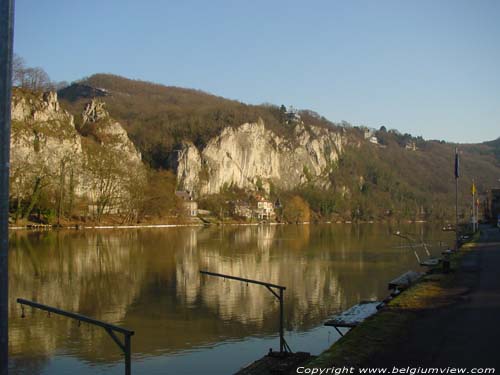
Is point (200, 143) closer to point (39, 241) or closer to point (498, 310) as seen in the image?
point (39, 241)

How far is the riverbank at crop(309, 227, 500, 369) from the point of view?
8.10 m

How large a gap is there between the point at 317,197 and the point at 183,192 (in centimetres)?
5272

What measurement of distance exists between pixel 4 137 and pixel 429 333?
8246mm

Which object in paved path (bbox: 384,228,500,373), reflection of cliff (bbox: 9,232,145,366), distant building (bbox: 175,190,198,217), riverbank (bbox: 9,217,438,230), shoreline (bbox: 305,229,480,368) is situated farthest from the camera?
distant building (bbox: 175,190,198,217)

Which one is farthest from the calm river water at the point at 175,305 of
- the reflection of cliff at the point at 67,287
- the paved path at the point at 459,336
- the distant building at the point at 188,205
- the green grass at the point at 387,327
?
the distant building at the point at 188,205

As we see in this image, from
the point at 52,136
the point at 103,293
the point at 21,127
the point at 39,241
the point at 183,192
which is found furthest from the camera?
the point at 183,192

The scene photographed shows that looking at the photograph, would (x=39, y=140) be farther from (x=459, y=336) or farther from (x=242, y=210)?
(x=459, y=336)

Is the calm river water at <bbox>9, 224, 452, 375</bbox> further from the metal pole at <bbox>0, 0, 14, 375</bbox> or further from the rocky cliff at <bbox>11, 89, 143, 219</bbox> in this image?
the rocky cliff at <bbox>11, 89, 143, 219</bbox>

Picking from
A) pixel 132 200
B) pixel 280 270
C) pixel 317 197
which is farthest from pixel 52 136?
pixel 317 197

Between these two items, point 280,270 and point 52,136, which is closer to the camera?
point 280,270

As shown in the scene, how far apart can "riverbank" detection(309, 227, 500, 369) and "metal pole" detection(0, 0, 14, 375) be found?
525 cm

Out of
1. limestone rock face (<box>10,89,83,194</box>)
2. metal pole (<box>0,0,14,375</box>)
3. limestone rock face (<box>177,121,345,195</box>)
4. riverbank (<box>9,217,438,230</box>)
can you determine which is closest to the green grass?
metal pole (<box>0,0,14,375</box>)

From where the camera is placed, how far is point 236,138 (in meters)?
172

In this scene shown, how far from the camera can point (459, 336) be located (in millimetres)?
9375
